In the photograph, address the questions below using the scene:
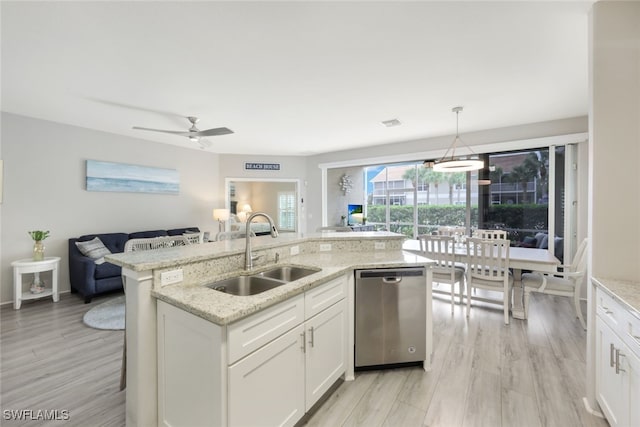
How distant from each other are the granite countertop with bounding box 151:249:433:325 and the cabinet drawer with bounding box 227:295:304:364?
2.0 inches

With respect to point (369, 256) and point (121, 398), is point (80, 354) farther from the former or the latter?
point (369, 256)

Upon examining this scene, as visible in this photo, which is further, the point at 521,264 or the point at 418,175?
the point at 418,175

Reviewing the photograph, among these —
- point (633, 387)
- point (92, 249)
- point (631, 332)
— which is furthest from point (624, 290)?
point (92, 249)

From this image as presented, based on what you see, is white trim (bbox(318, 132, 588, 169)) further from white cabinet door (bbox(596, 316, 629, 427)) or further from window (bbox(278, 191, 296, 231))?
window (bbox(278, 191, 296, 231))

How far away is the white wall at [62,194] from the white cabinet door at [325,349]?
4611mm

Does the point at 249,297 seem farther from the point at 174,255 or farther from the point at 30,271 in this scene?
the point at 30,271

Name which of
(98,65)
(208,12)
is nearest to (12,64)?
(98,65)

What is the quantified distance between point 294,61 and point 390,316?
7.66 ft

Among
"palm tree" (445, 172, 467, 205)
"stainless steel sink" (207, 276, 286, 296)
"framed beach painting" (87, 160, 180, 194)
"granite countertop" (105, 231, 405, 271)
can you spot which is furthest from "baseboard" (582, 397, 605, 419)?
"framed beach painting" (87, 160, 180, 194)

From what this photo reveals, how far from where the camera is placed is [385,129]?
14.8 ft

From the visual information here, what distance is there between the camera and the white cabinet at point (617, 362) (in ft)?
4.20

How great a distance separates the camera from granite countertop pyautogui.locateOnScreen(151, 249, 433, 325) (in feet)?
4.00

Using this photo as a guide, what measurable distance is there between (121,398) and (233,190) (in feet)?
29.6

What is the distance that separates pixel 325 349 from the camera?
1.82 m
